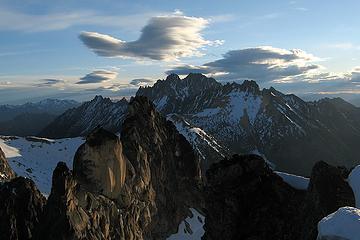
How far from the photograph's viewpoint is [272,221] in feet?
137

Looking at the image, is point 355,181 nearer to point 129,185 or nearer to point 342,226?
point 342,226

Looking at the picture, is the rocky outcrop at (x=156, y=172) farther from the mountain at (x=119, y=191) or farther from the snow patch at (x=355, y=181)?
the snow patch at (x=355, y=181)

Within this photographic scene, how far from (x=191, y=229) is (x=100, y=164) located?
3702 cm

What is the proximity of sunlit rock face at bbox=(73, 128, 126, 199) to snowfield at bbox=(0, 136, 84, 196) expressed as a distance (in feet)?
84.7

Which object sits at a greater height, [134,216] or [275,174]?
[275,174]

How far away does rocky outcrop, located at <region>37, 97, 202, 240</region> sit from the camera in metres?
54.9

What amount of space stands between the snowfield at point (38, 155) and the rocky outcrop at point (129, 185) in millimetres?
20330

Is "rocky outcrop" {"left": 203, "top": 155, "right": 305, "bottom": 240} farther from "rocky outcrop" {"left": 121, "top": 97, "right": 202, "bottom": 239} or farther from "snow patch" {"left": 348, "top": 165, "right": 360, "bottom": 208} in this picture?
"rocky outcrop" {"left": 121, "top": 97, "right": 202, "bottom": 239}

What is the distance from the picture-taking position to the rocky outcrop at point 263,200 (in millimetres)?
38062

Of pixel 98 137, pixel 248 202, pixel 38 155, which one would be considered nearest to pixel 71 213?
pixel 98 137

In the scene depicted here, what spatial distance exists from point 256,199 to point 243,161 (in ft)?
14.6

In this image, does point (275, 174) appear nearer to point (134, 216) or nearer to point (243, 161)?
point (243, 161)

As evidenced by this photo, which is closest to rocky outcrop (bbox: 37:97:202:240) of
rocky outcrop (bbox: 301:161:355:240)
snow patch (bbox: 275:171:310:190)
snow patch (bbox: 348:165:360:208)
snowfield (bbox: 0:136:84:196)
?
snowfield (bbox: 0:136:84:196)

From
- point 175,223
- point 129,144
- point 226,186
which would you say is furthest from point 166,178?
point 226,186
